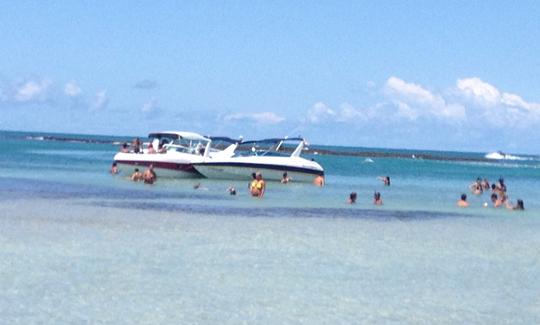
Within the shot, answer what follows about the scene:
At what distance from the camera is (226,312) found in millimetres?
13797

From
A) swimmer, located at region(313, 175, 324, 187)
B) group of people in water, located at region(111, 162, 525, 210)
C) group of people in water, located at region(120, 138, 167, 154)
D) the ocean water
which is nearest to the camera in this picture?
the ocean water

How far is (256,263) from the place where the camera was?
1812 cm

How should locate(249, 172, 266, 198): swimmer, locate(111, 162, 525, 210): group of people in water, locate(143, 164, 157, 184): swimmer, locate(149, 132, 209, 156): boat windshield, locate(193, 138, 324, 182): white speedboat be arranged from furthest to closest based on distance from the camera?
locate(149, 132, 209, 156): boat windshield < locate(193, 138, 324, 182): white speedboat < locate(143, 164, 157, 184): swimmer < locate(111, 162, 525, 210): group of people in water < locate(249, 172, 266, 198): swimmer

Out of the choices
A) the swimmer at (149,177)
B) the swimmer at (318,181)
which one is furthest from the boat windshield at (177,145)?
the swimmer at (318,181)

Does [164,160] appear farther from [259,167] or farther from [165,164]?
[259,167]

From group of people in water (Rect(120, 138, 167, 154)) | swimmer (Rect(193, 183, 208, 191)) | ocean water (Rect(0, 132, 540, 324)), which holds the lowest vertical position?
ocean water (Rect(0, 132, 540, 324))

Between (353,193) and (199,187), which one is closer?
(353,193)

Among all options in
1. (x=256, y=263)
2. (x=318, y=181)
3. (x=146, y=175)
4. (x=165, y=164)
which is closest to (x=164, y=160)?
(x=165, y=164)

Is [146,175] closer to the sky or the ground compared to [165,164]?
closer to the ground

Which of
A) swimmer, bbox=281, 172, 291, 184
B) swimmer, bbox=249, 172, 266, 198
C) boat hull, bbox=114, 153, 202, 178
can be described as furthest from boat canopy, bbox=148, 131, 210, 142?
swimmer, bbox=249, 172, 266, 198

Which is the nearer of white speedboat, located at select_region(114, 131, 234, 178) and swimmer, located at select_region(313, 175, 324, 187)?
white speedboat, located at select_region(114, 131, 234, 178)

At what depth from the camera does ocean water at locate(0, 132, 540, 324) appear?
14.0 metres

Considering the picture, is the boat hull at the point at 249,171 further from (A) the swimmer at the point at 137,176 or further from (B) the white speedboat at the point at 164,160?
(A) the swimmer at the point at 137,176

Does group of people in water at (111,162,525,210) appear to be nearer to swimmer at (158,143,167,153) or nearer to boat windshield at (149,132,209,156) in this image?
swimmer at (158,143,167,153)
